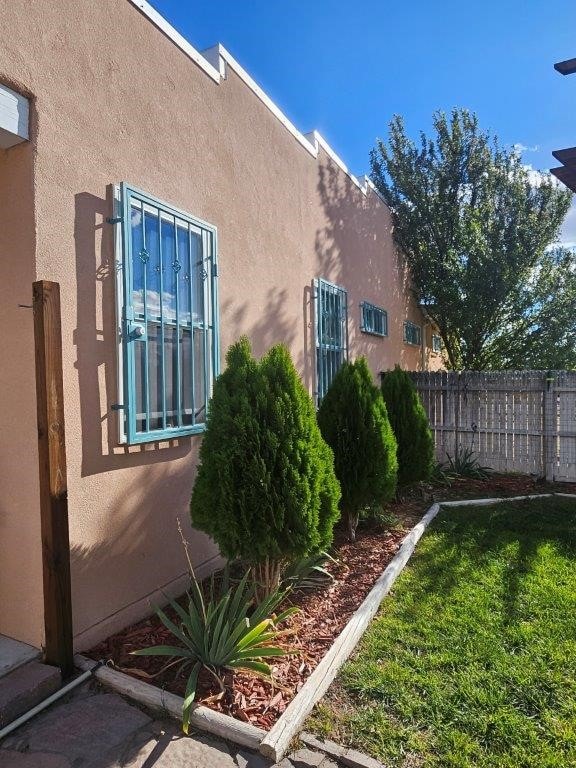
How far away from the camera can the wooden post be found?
98.2 inches

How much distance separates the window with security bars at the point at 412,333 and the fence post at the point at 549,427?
311 cm

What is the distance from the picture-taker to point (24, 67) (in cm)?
252

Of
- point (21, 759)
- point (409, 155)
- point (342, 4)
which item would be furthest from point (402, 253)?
point (21, 759)

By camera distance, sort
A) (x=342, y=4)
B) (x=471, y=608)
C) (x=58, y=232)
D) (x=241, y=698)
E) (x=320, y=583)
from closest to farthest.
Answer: (x=241, y=698)
(x=58, y=232)
(x=471, y=608)
(x=320, y=583)
(x=342, y=4)

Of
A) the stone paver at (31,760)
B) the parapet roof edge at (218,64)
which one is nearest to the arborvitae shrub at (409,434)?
the parapet roof edge at (218,64)

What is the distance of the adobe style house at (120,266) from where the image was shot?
2.63m

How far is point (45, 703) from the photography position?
2363mm

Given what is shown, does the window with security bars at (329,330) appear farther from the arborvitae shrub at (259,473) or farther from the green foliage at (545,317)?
the green foliage at (545,317)

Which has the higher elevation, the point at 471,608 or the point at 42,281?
the point at 42,281

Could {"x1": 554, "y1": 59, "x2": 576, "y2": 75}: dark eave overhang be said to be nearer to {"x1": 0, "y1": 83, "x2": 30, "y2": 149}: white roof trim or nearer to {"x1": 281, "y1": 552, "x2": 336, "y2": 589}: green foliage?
{"x1": 0, "y1": 83, "x2": 30, "y2": 149}: white roof trim

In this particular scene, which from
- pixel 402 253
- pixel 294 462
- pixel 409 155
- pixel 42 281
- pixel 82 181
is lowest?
pixel 294 462

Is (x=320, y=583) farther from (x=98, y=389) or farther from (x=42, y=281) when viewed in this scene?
(x=42, y=281)

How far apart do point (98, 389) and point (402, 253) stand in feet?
27.4

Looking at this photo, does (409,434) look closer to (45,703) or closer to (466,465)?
(466,465)
